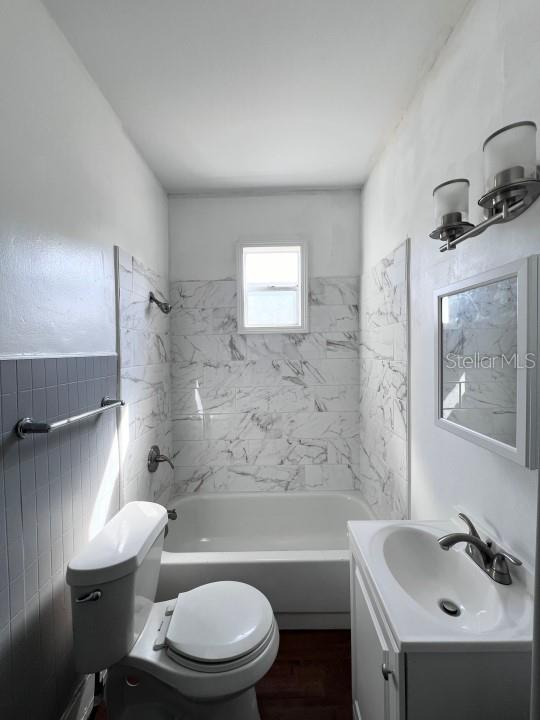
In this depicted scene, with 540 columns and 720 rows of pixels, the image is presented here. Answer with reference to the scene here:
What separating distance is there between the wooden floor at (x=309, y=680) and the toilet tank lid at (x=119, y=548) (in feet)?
2.72

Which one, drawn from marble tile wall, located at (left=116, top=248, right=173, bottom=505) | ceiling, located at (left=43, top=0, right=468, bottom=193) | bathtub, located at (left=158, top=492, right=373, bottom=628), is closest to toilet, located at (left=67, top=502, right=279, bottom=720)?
marble tile wall, located at (left=116, top=248, right=173, bottom=505)

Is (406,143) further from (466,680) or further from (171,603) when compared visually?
(171,603)

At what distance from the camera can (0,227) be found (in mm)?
975

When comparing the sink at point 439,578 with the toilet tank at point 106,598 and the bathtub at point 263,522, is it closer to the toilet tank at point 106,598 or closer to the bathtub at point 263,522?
the toilet tank at point 106,598

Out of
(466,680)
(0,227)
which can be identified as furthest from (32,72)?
(466,680)

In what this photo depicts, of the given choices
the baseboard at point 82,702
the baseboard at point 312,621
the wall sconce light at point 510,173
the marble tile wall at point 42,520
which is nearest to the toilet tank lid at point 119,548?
the marble tile wall at point 42,520

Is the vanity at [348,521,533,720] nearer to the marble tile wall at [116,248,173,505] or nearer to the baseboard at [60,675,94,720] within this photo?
the baseboard at [60,675,94,720]

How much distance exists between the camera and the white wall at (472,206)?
923mm

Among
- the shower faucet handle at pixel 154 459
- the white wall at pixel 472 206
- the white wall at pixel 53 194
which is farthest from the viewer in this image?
the shower faucet handle at pixel 154 459

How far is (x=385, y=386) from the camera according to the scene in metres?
2.01

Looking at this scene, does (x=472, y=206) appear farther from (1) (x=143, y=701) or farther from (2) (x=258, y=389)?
(1) (x=143, y=701)

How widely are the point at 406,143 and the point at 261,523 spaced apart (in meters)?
2.56

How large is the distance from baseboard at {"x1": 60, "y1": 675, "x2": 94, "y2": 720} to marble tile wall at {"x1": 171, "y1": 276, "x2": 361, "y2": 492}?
1276mm

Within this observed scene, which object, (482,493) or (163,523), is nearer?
(482,493)
